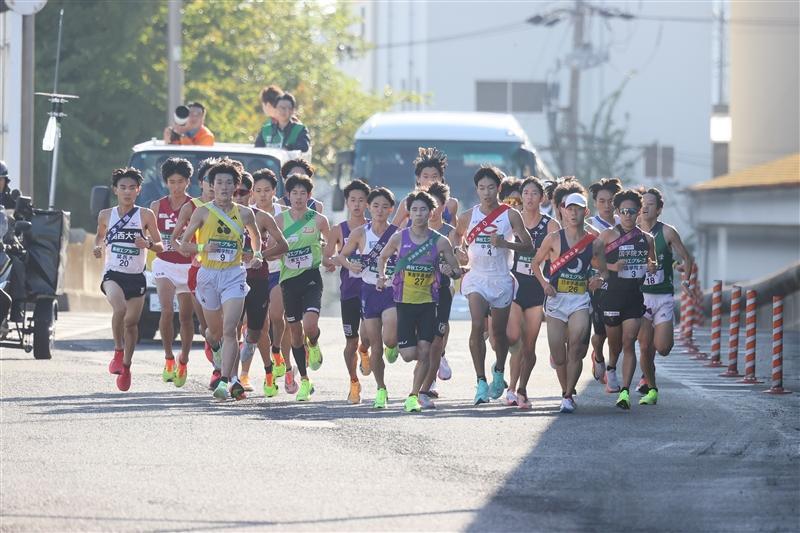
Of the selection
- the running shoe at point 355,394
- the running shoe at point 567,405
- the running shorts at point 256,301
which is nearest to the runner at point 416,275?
the running shoe at point 355,394

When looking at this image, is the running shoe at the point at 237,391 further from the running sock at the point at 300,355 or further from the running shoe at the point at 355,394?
the running shoe at the point at 355,394

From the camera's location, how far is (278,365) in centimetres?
1605

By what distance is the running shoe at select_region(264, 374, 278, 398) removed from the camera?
15.6m

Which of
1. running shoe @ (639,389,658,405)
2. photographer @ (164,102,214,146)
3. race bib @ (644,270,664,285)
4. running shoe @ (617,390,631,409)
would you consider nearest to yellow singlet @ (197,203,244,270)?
running shoe @ (617,390,631,409)

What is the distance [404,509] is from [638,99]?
2444 inches

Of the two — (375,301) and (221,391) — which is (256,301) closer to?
(221,391)

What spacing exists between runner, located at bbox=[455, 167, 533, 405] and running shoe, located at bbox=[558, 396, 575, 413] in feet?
2.53

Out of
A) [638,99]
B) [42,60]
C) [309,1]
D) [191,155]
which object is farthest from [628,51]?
[191,155]

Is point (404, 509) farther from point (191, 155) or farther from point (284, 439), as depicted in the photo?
point (191, 155)

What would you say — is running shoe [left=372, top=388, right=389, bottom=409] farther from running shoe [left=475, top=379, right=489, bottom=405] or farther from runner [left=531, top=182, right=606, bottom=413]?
runner [left=531, top=182, right=606, bottom=413]

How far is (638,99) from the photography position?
70.8 m

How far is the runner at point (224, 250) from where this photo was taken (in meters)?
14.7

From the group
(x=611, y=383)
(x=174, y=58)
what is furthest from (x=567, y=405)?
(x=174, y=58)

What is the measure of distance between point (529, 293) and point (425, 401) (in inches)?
49.5
